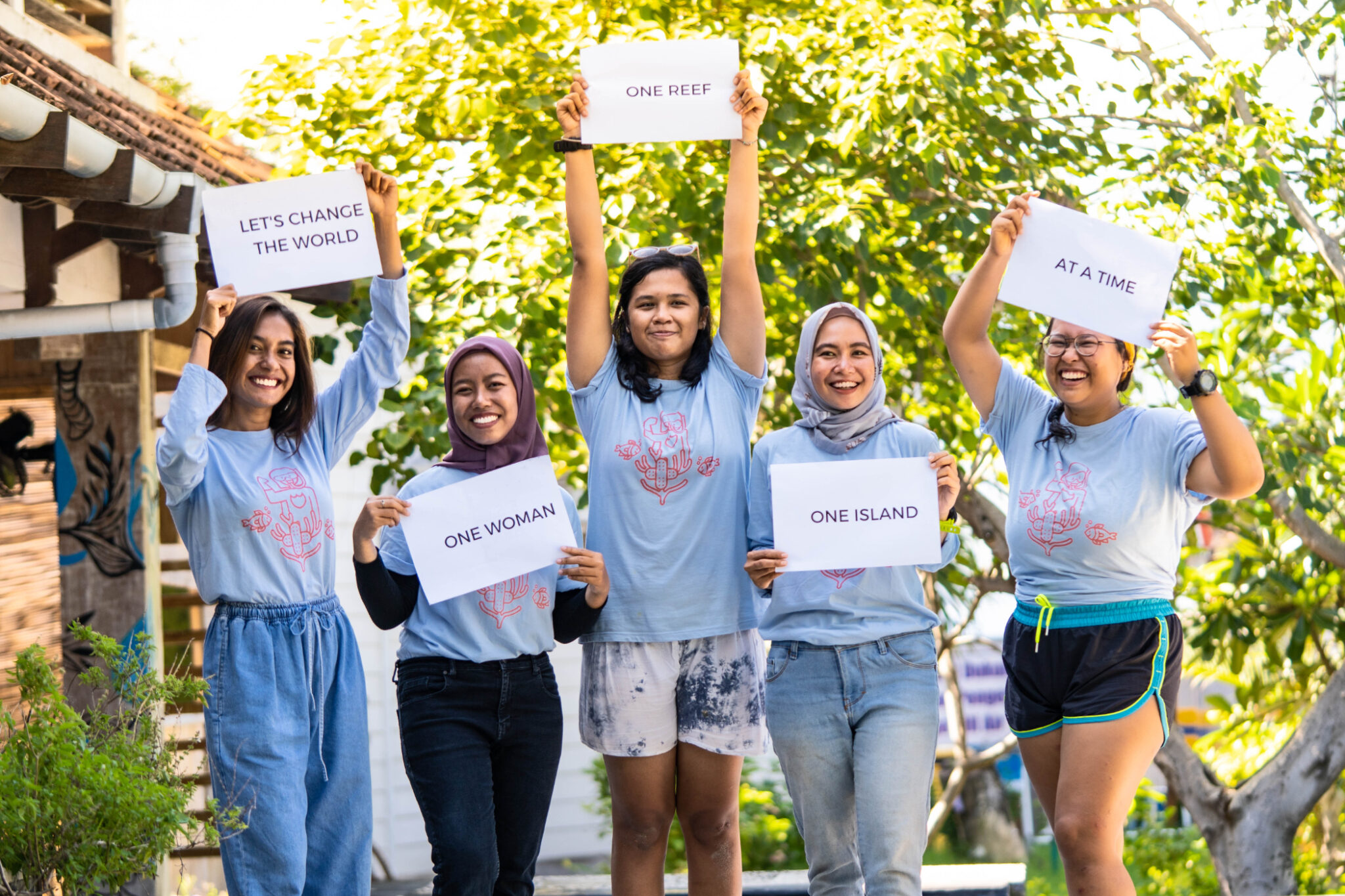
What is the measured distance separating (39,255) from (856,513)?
11.4 ft

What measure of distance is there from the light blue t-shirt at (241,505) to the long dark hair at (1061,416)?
1846mm

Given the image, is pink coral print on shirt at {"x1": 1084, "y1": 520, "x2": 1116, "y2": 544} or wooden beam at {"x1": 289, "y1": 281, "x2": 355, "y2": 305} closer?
pink coral print on shirt at {"x1": 1084, "y1": 520, "x2": 1116, "y2": 544}

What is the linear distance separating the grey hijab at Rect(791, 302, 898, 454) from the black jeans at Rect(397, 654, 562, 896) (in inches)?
36.2

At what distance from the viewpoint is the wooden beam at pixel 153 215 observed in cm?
435

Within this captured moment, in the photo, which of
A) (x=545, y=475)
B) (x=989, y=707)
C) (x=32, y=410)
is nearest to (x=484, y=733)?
(x=545, y=475)

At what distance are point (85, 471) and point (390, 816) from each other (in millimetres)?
4340

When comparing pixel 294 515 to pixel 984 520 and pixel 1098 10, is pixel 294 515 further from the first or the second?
pixel 1098 10

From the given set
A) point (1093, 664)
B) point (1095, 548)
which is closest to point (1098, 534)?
point (1095, 548)

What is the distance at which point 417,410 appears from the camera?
5.08 meters

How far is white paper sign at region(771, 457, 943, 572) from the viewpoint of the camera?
3.27 meters

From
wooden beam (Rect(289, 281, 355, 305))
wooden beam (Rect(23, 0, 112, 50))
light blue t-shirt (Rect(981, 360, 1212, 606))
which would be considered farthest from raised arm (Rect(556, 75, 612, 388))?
wooden beam (Rect(23, 0, 112, 50))

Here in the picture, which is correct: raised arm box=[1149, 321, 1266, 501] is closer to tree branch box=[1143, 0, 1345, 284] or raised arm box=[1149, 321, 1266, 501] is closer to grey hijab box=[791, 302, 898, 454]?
grey hijab box=[791, 302, 898, 454]

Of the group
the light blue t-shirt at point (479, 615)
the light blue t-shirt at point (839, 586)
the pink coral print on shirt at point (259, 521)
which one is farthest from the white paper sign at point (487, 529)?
the light blue t-shirt at point (839, 586)

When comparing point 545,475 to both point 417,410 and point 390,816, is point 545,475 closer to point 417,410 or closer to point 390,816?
point 417,410
